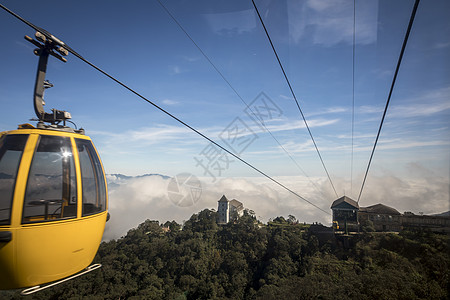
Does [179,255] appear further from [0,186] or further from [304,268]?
[0,186]

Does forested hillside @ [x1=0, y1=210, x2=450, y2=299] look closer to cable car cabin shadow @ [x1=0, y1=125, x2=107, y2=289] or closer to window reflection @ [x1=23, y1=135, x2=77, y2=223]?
cable car cabin shadow @ [x1=0, y1=125, x2=107, y2=289]

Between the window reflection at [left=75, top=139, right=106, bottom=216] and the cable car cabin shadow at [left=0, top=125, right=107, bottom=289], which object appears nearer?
the cable car cabin shadow at [left=0, top=125, right=107, bottom=289]

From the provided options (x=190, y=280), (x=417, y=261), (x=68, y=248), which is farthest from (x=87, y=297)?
(x=417, y=261)

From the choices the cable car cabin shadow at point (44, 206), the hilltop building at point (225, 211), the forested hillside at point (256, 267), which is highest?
the cable car cabin shadow at point (44, 206)

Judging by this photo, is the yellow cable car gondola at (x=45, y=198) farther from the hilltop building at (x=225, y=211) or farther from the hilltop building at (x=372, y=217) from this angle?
the hilltop building at (x=225, y=211)

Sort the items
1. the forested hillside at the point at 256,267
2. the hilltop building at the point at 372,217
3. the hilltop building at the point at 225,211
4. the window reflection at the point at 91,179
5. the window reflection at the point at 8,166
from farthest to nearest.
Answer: the hilltop building at the point at 225,211, the hilltop building at the point at 372,217, the forested hillside at the point at 256,267, the window reflection at the point at 91,179, the window reflection at the point at 8,166

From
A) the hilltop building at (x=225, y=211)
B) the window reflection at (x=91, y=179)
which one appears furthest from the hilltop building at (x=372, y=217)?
the hilltop building at (x=225, y=211)

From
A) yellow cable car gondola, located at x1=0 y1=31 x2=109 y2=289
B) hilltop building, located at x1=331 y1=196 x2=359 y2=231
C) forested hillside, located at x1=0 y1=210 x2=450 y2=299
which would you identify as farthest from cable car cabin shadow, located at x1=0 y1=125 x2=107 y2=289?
hilltop building, located at x1=331 y1=196 x2=359 y2=231
